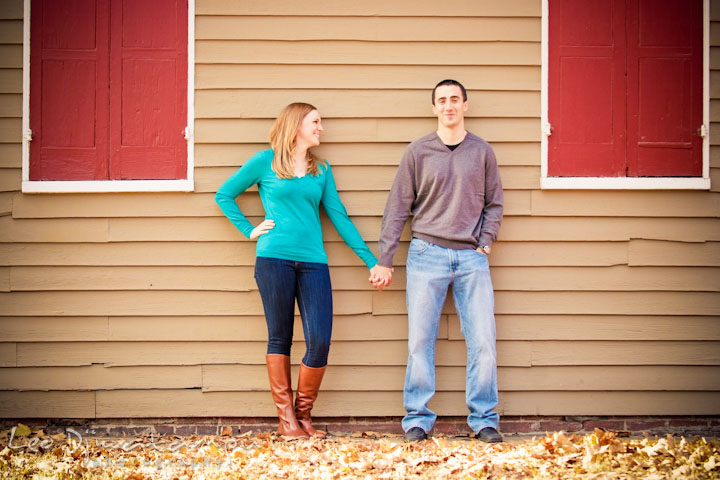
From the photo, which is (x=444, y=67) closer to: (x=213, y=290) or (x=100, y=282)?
(x=213, y=290)

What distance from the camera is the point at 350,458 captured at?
362 cm

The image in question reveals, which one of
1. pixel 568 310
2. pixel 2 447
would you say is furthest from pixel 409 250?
pixel 2 447

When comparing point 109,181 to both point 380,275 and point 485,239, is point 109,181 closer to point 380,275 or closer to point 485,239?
point 380,275

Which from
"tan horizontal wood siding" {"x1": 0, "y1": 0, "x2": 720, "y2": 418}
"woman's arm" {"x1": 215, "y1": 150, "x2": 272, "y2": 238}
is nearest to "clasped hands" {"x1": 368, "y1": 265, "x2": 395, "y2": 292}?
"tan horizontal wood siding" {"x1": 0, "y1": 0, "x2": 720, "y2": 418}

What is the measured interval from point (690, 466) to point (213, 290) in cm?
287

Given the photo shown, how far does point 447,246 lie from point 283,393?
51.8 inches

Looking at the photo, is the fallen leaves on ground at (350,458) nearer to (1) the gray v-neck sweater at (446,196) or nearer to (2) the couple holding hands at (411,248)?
(2) the couple holding hands at (411,248)

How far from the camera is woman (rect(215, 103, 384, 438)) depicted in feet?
12.7

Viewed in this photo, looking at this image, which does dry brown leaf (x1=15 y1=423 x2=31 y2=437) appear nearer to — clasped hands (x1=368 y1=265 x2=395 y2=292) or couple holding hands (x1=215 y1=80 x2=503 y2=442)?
couple holding hands (x1=215 y1=80 x2=503 y2=442)

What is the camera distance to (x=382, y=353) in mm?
4242

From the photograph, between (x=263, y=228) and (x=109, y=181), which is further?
(x=109, y=181)

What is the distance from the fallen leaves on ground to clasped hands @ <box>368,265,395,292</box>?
36.9 inches

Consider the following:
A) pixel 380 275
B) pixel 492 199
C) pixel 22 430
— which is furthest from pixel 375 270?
pixel 22 430

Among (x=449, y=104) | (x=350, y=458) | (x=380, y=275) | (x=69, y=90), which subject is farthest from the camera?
(x=69, y=90)
